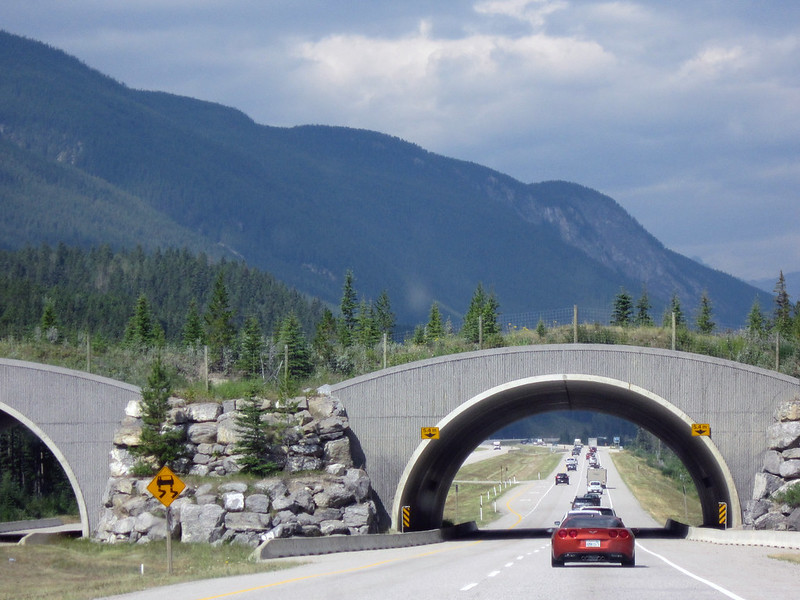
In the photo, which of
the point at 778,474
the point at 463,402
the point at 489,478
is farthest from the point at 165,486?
the point at 489,478

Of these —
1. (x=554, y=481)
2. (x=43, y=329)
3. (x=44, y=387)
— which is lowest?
(x=554, y=481)

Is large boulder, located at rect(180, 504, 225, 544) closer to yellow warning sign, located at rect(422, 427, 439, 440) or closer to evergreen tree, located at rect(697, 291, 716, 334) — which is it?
yellow warning sign, located at rect(422, 427, 439, 440)

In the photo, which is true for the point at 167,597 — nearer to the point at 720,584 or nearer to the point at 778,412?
the point at 720,584

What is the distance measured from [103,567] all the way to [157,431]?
8.35 meters

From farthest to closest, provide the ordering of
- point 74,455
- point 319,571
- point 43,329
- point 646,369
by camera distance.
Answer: point 43,329, point 74,455, point 646,369, point 319,571

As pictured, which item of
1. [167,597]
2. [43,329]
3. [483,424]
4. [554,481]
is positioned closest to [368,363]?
[483,424]

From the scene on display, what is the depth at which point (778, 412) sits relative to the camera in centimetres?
3988

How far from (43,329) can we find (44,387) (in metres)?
50.8

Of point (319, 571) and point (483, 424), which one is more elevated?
point (483, 424)

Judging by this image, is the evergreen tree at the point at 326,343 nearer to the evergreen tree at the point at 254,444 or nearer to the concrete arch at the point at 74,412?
the evergreen tree at the point at 254,444

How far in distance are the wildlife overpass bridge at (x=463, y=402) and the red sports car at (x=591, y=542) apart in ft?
53.6

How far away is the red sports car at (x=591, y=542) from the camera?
2412 cm

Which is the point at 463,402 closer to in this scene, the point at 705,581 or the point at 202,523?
the point at 202,523

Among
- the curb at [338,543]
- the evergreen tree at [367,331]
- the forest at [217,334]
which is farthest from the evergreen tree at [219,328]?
the curb at [338,543]
